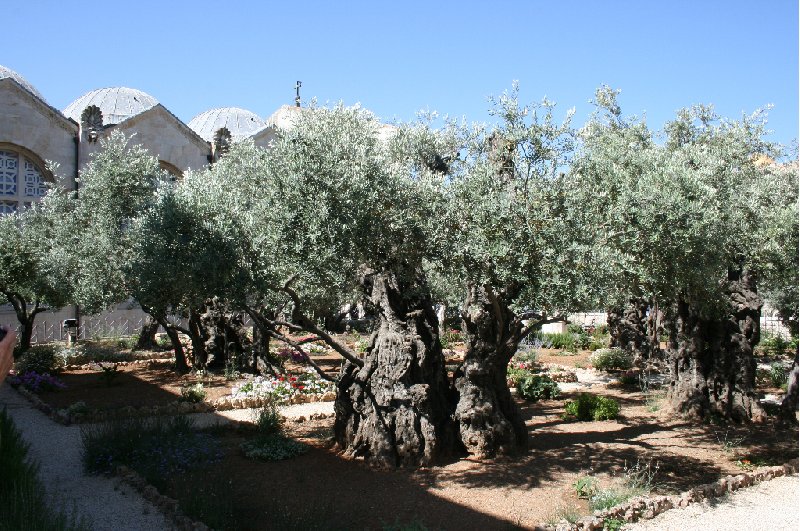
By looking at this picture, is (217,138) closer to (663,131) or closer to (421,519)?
(663,131)

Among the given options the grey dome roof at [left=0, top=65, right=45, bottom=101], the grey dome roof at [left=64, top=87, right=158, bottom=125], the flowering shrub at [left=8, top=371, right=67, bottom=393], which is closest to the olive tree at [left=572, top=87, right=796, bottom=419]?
the flowering shrub at [left=8, top=371, right=67, bottom=393]

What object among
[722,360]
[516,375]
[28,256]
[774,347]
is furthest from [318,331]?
[774,347]

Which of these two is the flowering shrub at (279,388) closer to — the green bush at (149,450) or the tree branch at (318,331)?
the green bush at (149,450)

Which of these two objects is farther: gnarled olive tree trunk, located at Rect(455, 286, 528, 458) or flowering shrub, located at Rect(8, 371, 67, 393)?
flowering shrub, located at Rect(8, 371, 67, 393)

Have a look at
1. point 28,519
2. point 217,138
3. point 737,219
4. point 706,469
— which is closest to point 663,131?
point 737,219

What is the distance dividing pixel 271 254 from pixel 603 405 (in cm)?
771

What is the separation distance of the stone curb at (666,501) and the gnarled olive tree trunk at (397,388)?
2.63 m

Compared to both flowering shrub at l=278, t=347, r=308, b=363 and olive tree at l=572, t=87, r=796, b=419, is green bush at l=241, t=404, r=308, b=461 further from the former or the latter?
flowering shrub at l=278, t=347, r=308, b=363

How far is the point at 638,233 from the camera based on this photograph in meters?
8.20

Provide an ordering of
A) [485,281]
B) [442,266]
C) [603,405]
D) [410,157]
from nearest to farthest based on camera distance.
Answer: [485,281]
[442,266]
[410,157]
[603,405]

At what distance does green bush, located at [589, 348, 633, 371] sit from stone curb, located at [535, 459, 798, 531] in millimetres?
10440

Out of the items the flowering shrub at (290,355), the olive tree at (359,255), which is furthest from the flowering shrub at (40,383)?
the olive tree at (359,255)

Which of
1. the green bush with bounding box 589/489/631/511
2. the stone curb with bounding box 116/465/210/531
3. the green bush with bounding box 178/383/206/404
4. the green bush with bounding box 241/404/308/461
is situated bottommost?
the green bush with bounding box 589/489/631/511

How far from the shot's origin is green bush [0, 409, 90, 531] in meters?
5.88
